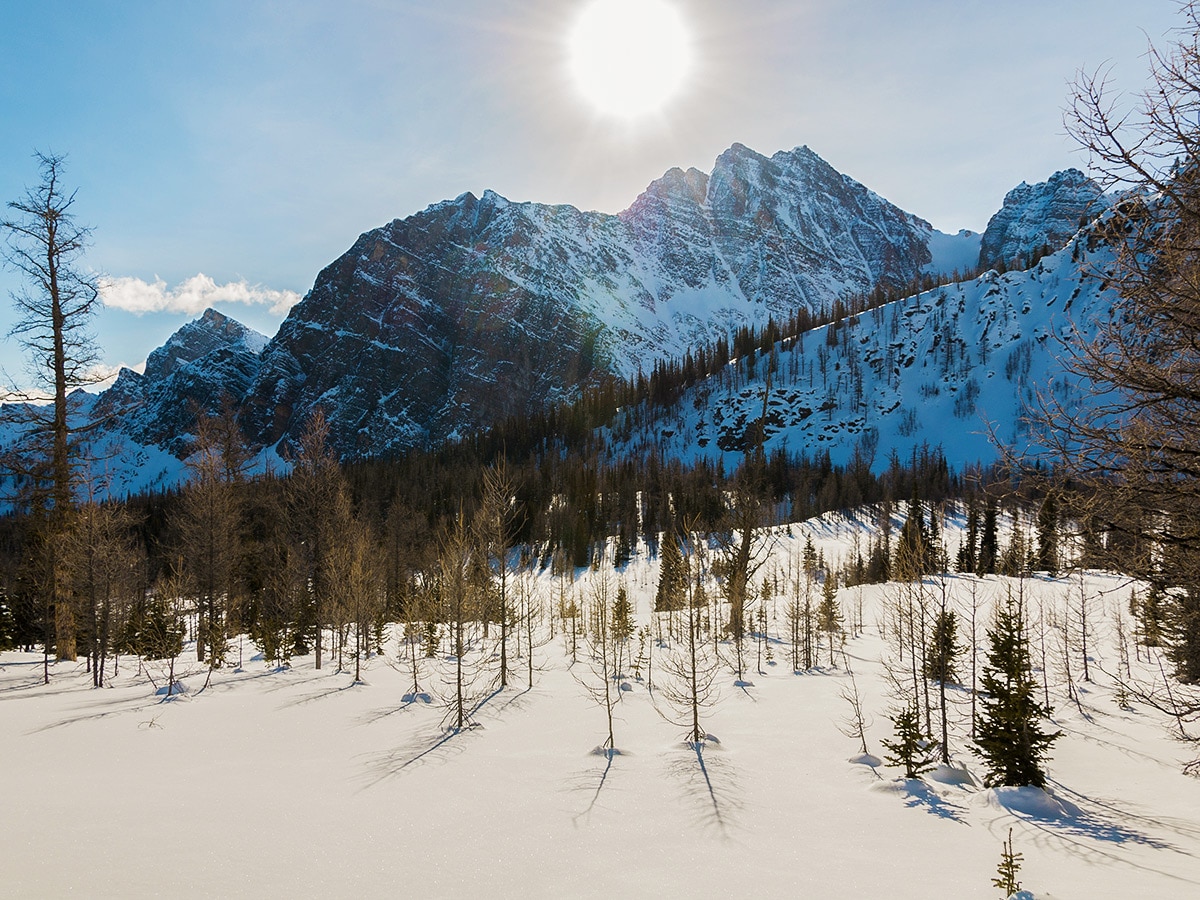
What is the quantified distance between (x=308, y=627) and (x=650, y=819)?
84.7 ft

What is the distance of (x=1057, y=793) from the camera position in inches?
529

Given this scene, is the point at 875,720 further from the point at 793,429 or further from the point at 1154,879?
the point at 793,429

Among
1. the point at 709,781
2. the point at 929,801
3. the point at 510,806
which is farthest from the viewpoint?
the point at 709,781

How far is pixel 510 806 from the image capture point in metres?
10.8

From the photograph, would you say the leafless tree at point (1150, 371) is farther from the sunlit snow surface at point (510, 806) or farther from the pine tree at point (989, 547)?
the pine tree at point (989, 547)

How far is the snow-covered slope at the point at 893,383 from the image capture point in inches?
6388

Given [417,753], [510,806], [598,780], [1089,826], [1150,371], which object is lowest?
[1089,826]

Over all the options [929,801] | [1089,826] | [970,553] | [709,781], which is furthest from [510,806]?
[970,553]

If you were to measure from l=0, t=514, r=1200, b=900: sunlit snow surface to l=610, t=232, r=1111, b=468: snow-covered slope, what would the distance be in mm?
148442

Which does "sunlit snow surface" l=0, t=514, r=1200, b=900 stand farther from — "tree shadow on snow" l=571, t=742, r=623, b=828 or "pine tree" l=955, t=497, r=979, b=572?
"pine tree" l=955, t=497, r=979, b=572

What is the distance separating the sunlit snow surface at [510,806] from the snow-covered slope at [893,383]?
14844 cm

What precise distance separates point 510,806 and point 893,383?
189636 millimetres

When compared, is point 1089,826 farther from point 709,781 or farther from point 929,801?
point 709,781

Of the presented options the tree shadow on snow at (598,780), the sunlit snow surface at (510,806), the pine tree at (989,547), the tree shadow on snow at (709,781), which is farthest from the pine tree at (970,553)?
the tree shadow on snow at (598,780)
